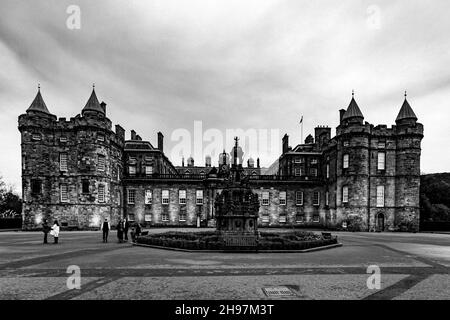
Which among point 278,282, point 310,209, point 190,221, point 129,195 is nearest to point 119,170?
point 129,195

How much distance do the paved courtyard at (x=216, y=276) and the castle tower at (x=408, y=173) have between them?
29.5 m

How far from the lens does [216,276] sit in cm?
1032

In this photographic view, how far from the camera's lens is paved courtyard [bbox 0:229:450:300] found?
826 centimetres

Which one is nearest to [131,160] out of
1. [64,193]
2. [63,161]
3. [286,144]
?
[63,161]

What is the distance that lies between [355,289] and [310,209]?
4019 cm

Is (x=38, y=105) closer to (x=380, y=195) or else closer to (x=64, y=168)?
(x=64, y=168)

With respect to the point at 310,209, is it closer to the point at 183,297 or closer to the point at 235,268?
the point at 235,268

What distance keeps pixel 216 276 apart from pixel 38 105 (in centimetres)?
4053

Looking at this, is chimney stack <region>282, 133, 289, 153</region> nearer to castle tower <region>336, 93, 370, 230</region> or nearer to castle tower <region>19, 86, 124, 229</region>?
castle tower <region>336, 93, 370, 230</region>

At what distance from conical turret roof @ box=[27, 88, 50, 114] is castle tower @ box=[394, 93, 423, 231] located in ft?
169

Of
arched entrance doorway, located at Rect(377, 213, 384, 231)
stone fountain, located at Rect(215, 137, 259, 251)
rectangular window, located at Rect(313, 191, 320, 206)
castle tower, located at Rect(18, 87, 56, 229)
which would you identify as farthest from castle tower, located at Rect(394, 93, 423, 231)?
castle tower, located at Rect(18, 87, 56, 229)

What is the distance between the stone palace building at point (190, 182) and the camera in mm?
39062

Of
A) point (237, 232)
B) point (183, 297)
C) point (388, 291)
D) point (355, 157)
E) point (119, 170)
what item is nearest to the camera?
point (183, 297)

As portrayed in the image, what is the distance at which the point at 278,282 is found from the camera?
9594mm
